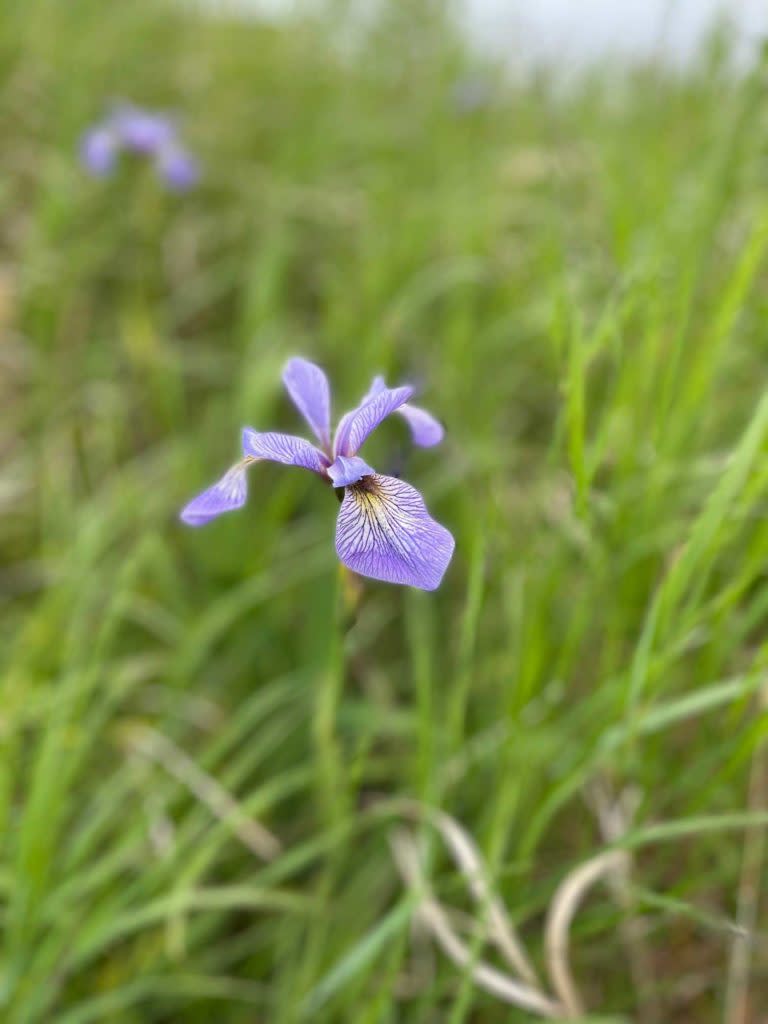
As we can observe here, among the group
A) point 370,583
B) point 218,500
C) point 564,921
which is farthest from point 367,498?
point 370,583

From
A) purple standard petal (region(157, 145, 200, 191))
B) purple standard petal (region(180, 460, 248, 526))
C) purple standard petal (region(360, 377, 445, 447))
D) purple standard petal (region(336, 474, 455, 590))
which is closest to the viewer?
purple standard petal (region(336, 474, 455, 590))

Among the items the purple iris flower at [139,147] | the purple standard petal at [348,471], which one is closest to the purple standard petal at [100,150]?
the purple iris flower at [139,147]

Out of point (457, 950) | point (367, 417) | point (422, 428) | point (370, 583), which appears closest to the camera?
point (367, 417)

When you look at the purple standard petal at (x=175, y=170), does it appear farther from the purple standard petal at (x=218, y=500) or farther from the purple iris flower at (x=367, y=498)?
the purple standard petal at (x=218, y=500)

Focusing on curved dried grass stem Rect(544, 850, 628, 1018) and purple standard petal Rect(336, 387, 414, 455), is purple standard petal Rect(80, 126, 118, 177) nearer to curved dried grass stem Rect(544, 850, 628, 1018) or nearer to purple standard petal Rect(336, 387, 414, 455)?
purple standard petal Rect(336, 387, 414, 455)

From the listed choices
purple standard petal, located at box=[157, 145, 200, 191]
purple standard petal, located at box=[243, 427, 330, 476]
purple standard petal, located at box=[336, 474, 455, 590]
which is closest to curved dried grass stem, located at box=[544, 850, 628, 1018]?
purple standard petal, located at box=[336, 474, 455, 590]

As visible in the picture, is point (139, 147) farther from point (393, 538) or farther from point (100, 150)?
point (393, 538)

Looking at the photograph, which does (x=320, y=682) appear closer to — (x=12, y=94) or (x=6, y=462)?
(x=6, y=462)
